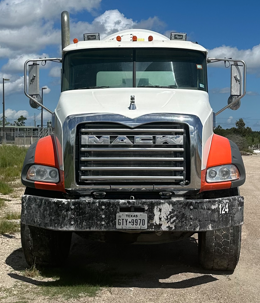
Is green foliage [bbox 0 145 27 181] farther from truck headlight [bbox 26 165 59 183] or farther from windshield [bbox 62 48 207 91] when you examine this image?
truck headlight [bbox 26 165 59 183]

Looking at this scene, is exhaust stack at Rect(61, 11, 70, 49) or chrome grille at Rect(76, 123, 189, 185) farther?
exhaust stack at Rect(61, 11, 70, 49)

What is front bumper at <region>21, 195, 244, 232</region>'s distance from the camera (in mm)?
4844

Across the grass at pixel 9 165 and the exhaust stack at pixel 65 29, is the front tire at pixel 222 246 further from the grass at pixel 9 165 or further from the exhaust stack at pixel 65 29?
the grass at pixel 9 165

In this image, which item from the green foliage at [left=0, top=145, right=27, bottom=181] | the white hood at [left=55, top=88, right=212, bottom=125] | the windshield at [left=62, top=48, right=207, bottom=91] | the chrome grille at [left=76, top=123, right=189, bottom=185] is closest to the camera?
the chrome grille at [left=76, top=123, right=189, bottom=185]

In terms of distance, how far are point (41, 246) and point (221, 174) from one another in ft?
7.37

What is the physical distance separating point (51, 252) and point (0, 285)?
753 millimetres

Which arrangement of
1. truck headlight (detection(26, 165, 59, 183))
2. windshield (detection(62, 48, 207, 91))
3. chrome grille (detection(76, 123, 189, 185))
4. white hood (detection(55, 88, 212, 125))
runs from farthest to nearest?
windshield (detection(62, 48, 207, 91))
white hood (detection(55, 88, 212, 125))
truck headlight (detection(26, 165, 59, 183))
chrome grille (detection(76, 123, 189, 185))

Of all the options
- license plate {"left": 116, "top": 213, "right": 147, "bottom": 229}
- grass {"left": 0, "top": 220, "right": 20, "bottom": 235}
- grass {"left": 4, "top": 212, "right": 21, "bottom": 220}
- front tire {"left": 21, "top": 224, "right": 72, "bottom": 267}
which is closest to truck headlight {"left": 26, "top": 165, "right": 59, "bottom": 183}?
front tire {"left": 21, "top": 224, "right": 72, "bottom": 267}

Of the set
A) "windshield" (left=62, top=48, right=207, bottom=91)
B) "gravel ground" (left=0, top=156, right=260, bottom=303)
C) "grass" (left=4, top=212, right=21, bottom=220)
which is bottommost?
"gravel ground" (left=0, top=156, right=260, bottom=303)

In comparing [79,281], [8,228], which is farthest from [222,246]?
[8,228]

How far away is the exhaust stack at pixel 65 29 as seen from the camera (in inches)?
328

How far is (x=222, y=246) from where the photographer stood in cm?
543

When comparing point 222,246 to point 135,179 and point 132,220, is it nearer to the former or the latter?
point 132,220

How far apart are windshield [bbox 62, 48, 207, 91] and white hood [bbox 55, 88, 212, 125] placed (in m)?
0.22
